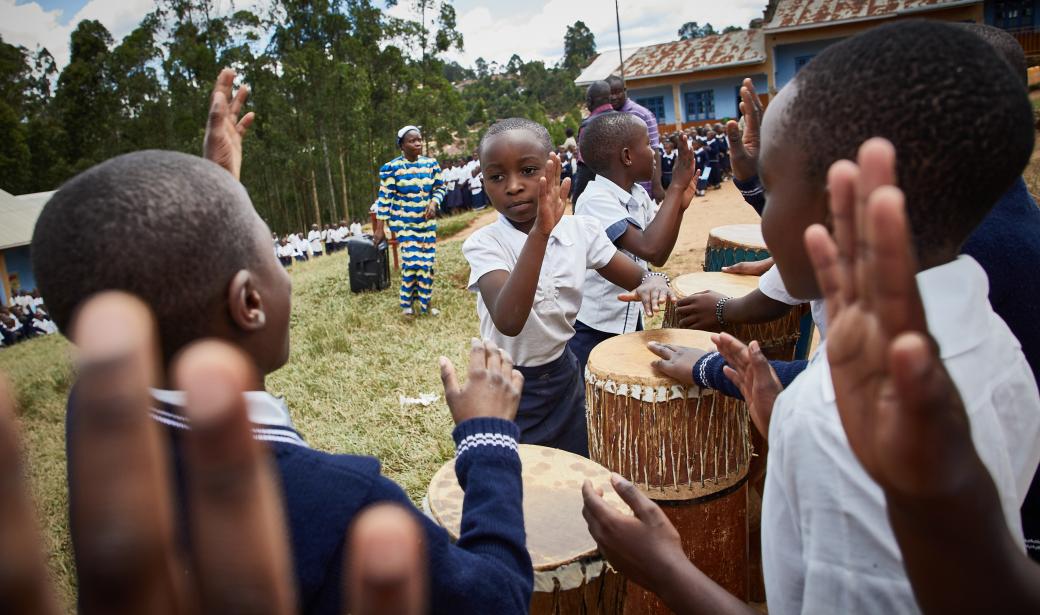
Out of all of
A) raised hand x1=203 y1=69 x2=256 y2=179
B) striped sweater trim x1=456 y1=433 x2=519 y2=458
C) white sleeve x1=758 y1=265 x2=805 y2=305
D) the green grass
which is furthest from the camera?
the green grass

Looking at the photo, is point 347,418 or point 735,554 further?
point 347,418

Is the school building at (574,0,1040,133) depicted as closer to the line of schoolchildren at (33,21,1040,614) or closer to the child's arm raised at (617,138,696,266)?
the child's arm raised at (617,138,696,266)

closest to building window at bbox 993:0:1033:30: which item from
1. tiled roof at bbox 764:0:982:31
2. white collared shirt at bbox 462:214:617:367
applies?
tiled roof at bbox 764:0:982:31

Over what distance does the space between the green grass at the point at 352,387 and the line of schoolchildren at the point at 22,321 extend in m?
7.75

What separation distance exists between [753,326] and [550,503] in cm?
140

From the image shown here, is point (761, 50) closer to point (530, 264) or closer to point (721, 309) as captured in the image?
point (721, 309)

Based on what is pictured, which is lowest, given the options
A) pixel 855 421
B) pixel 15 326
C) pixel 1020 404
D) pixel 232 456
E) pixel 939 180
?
pixel 15 326

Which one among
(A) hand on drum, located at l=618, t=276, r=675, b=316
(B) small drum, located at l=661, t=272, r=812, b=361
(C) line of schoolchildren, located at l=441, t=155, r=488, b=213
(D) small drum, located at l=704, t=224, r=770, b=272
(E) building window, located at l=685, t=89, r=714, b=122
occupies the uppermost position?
(E) building window, located at l=685, t=89, r=714, b=122

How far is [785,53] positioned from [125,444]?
24.7 meters

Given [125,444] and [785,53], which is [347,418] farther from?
[785,53]

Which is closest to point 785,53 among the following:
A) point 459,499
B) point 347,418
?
A: point 347,418

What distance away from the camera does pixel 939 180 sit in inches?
34.6

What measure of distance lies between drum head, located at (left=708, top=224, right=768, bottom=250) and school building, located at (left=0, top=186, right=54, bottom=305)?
70.4 feet

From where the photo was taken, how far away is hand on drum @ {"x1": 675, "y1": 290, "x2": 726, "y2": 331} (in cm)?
265
